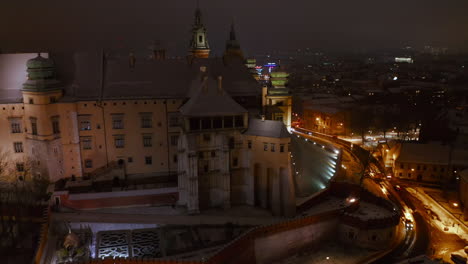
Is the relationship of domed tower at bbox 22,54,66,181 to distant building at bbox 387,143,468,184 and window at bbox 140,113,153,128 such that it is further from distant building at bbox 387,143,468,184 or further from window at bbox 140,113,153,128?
distant building at bbox 387,143,468,184

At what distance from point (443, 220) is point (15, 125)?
172 feet

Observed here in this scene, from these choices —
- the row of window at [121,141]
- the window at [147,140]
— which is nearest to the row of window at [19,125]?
the row of window at [121,141]

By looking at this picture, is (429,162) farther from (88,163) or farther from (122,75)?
(88,163)

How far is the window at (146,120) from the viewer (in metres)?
51.1

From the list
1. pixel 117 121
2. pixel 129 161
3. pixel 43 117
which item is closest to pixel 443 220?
pixel 129 161

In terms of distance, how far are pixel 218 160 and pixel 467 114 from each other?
74223 mm

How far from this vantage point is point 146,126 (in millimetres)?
51219

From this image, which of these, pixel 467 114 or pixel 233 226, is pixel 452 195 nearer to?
pixel 233 226

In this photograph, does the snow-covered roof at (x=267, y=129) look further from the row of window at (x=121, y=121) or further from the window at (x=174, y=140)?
the row of window at (x=121, y=121)

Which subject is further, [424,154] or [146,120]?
[424,154]

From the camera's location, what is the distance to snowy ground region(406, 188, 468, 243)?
155 feet

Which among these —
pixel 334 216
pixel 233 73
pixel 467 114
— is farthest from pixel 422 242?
pixel 467 114

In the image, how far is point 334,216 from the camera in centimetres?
4297

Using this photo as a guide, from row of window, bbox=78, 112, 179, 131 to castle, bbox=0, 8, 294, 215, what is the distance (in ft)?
0.39
